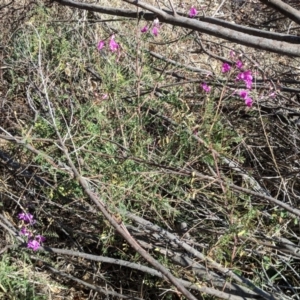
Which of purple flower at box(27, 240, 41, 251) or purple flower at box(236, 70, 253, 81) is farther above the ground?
purple flower at box(236, 70, 253, 81)

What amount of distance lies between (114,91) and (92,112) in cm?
14

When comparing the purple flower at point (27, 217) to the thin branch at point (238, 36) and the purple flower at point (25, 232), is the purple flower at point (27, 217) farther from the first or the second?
the thin branch at point (238, 36)

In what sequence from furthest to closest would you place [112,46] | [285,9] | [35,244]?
[112,46] < [35,244] < [285,9]

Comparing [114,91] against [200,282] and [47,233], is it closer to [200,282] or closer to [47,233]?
[47,233]

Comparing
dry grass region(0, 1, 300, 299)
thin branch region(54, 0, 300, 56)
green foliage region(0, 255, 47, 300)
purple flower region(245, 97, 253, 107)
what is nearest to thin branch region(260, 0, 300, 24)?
thin branch region(54, 0, 300, 56)

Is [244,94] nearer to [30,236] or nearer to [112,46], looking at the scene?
[112,46]

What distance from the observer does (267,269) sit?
1980 mm

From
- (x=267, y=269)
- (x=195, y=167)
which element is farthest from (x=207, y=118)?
(x=267, y=269)

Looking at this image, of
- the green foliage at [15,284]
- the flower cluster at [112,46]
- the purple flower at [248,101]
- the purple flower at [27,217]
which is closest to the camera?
the green foliage at [15,284]

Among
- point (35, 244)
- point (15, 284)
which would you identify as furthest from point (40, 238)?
point (15, 284)

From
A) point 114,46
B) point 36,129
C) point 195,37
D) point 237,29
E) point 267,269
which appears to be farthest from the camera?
point 195,37

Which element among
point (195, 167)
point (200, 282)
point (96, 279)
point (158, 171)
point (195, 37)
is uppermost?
point (195, 37)

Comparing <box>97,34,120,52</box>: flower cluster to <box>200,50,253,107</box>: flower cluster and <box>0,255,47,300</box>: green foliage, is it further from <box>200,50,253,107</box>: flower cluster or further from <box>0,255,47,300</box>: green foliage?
<box>0,255,47,300</box>: green foliage

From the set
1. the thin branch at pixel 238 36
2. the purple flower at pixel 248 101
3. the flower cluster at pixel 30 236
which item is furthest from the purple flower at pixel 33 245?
the purple flower at pixel 248 101
